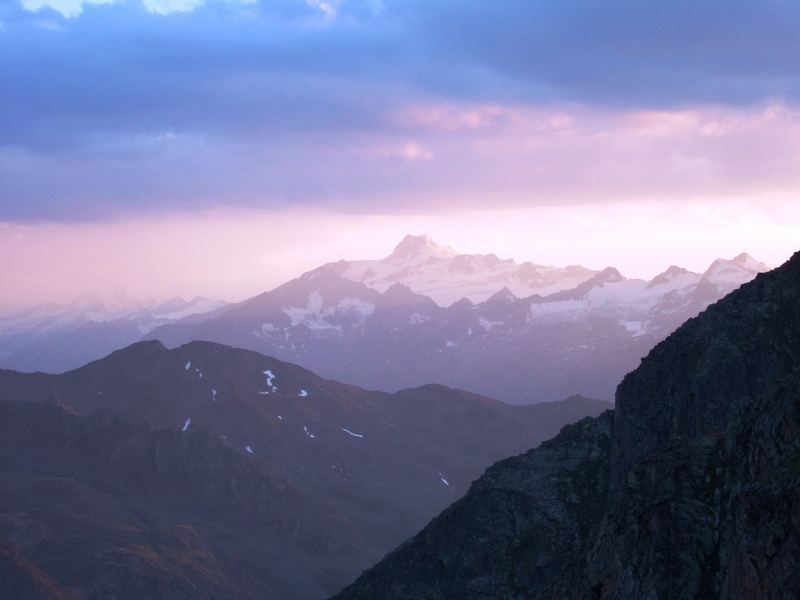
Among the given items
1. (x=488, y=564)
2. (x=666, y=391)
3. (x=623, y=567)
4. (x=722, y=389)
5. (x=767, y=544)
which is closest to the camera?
(x=767, y=544)

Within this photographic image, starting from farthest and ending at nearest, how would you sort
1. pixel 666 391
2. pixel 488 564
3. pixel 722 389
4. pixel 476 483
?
1. pixel 476 483
2. pixel 488 564
3. pixel 666 391
4. pixel 722 389

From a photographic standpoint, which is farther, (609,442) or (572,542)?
(609,442)

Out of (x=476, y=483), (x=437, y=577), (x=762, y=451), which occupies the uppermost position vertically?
(x=762, y=451)

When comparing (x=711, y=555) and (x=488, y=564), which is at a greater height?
(x=711, y=555)

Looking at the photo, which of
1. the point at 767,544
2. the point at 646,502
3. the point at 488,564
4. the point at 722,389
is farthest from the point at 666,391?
the point at 767,544

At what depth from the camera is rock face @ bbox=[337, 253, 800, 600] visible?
4806 centimetres

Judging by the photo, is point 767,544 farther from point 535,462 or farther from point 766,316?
point 535,462

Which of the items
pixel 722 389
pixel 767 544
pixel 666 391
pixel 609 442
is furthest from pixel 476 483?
pixel 767 544

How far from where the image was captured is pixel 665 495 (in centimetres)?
6000

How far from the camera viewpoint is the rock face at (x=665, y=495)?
48062mm

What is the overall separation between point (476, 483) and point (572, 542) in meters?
22.4

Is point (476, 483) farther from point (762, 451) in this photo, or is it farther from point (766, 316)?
point (762, 451)

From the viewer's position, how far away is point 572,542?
11238 cm

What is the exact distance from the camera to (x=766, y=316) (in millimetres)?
102812
